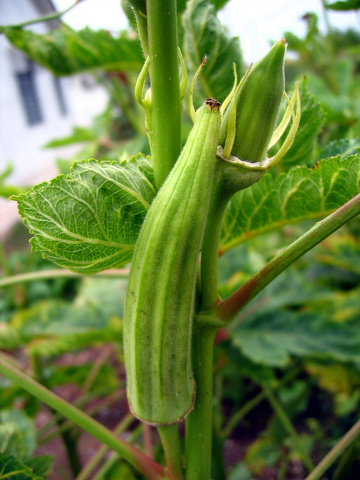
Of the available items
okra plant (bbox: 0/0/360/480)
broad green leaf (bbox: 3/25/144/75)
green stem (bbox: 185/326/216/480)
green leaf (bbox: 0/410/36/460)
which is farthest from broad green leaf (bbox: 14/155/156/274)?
broad green leaf (bbox: 3/25/144/75)

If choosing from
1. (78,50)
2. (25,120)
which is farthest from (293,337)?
(25,120)

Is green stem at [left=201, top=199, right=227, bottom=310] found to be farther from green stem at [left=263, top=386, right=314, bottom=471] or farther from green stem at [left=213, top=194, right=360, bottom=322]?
green stem at [left=263, top=386, right=314, bottom=471]

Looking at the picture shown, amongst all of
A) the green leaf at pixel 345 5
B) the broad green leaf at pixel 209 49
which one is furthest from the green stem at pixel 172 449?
the green leaf at pixel 345 5

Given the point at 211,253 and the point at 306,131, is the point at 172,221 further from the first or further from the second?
the point at 306,131

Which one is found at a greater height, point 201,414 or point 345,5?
point 345,5

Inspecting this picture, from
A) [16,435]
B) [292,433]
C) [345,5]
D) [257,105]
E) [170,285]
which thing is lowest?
[292,433]

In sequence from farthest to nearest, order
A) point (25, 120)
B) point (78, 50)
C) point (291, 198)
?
point (25, 120)
point (78, 50)
point (291, 198)

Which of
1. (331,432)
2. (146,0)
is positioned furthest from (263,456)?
(146,0)

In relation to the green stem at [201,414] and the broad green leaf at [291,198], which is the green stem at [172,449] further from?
the broad green leaf at [291,198]
